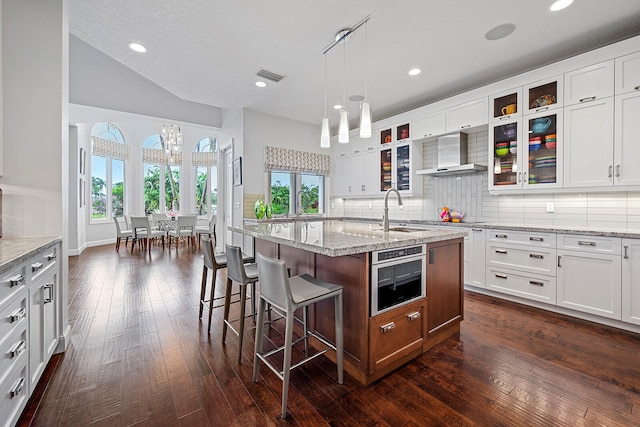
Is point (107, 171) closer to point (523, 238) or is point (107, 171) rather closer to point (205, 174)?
point (205, 174)

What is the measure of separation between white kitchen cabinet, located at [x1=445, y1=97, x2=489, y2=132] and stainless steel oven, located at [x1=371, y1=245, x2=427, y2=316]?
256 centimetres

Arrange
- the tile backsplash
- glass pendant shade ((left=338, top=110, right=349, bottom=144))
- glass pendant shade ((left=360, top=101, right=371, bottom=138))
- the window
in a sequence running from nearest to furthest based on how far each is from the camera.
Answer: glass pendant shade ((left=360, top=101, right=371, bottom=138)) < glass pendant shade ((left=338, top=110, right=349, bottom=144)) < the tile backsplash < the window

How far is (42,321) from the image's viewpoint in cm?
178

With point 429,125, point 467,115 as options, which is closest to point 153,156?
point 429,125

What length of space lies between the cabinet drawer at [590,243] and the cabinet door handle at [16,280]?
4.29 m

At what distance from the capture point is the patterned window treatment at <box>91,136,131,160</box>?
750 cm

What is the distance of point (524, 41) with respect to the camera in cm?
287

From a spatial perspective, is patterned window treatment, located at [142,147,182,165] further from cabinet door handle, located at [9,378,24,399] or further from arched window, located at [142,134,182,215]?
cabinet door handle, located at [9,378,24,399]

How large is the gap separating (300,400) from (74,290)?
146 inches

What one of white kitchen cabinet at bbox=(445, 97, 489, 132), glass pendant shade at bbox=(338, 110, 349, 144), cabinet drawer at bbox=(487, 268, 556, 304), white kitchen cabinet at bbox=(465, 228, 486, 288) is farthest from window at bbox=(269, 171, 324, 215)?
cabinet drawer at bbox=(487, 268, 556, 304)

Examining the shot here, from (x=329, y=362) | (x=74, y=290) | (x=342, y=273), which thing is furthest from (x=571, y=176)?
(x=74, y=290)

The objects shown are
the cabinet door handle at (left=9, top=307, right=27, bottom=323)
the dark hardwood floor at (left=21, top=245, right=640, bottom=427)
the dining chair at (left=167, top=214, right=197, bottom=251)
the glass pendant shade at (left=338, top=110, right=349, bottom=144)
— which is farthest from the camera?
the dining chair at (left=167, top=214, right=197, bottom=251)

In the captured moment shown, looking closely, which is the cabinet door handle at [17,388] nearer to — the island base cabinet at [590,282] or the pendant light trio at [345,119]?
the pendant light trio at [345,119]

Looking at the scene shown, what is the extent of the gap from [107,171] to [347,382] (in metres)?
9.23
